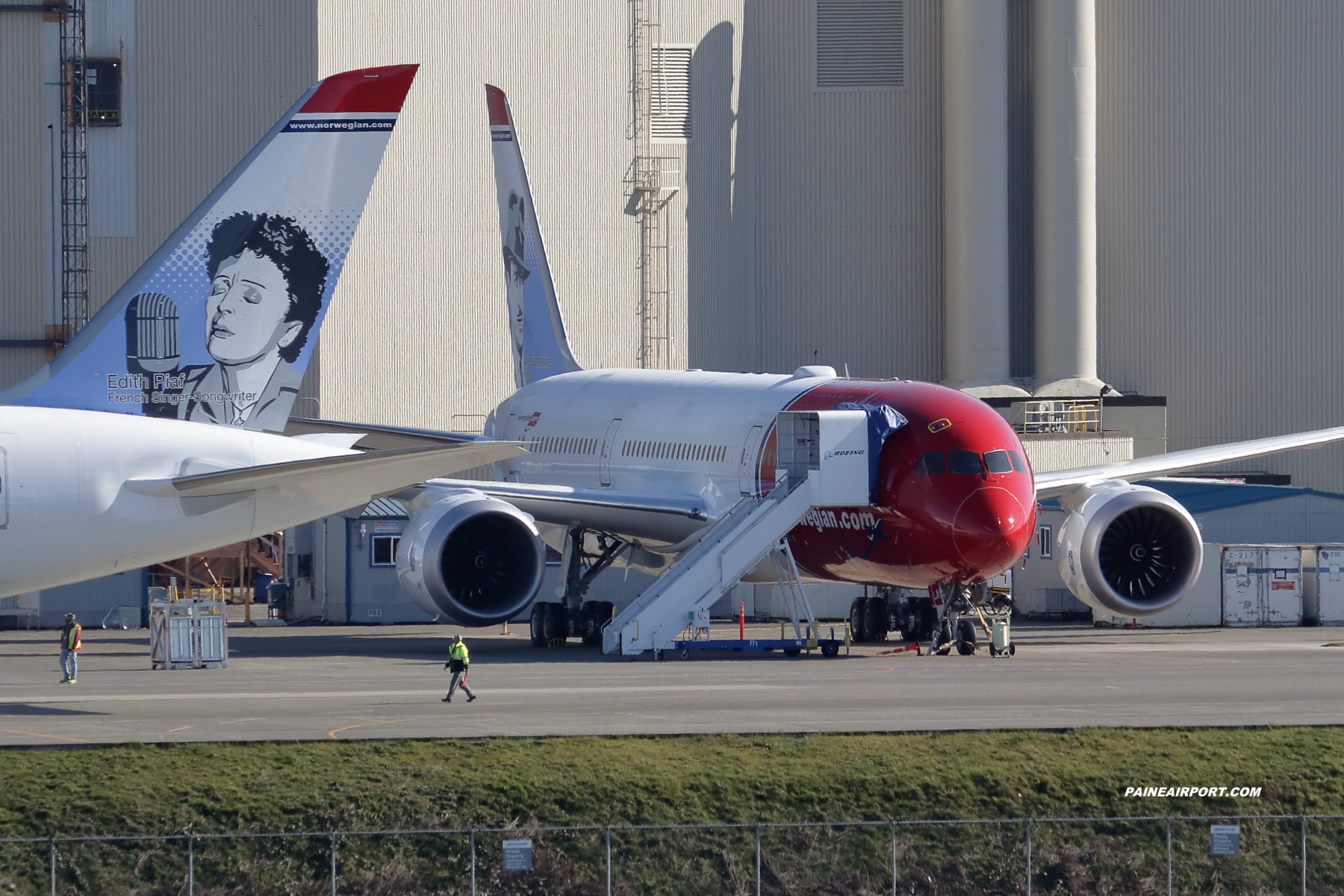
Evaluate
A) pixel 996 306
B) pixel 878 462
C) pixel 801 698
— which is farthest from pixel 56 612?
pixel 996 306

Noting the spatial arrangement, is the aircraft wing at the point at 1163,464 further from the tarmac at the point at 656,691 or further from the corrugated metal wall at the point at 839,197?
the corrugated metal wall at the point at 839,197

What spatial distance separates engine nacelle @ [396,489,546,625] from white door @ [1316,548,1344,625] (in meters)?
17.3

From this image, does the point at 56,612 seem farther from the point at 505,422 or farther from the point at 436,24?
the point at 436,24

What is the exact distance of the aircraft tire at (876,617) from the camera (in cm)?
3491

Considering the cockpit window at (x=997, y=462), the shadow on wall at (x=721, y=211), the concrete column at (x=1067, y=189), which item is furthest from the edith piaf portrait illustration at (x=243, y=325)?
the concrete column at (x=1067, y=189)

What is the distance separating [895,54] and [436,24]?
45.5 feet

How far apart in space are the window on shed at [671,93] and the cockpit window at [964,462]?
29.4 meters

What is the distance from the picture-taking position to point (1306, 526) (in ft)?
152

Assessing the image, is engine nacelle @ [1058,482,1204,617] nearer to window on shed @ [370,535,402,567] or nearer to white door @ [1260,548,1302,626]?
white door @ [1260,548,1302,626]

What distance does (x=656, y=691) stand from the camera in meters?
25.4

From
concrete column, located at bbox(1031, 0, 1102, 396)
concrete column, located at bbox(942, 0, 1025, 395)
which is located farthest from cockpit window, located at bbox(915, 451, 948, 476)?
concrete column, located at bbox(1031, 0, 1102, 396)

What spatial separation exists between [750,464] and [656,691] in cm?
798

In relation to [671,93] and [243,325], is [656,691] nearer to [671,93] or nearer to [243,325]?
[243,325]

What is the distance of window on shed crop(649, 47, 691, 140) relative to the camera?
2255 inches
